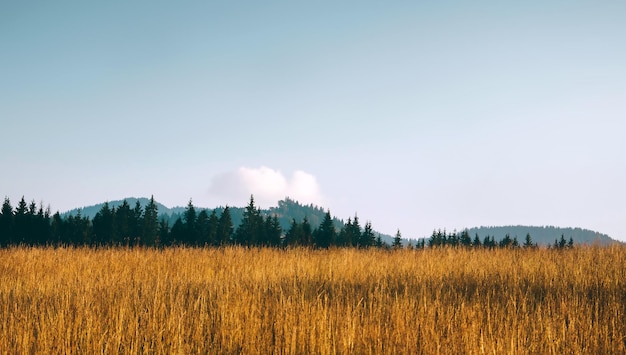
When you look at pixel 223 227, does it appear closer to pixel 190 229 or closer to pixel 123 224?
pixel 190 229

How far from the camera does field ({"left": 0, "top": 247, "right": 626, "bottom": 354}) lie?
156 inches

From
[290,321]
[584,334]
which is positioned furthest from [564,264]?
[290,321]

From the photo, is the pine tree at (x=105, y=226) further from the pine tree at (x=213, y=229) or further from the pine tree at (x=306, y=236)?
the pine tree at (x=306, y=236)

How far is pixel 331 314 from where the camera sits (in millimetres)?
4469

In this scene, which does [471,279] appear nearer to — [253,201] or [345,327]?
[345,327]

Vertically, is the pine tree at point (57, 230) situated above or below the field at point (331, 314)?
below

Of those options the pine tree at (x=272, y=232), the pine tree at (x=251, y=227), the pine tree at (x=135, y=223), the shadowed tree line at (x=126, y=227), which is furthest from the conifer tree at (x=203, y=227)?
the pine tree at (x=272, y=232)

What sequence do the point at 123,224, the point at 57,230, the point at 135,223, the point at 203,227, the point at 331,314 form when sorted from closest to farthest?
the point at 331,314 → the point at 123,224 → the point at 203,227 → the point at 135,223 → the point at 57,230

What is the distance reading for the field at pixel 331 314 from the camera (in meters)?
3.96

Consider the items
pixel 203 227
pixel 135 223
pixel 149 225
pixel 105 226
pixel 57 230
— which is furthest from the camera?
pixel 149 225

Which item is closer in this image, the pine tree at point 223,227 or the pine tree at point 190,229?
the pine tree at point 190,229

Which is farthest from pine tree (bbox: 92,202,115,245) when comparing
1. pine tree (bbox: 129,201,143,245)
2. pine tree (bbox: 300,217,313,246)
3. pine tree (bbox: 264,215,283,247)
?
pine tree (bbox: 300,217,313,246)

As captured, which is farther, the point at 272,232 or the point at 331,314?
the point at 272,232

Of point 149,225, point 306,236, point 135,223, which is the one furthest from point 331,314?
point 149,225
